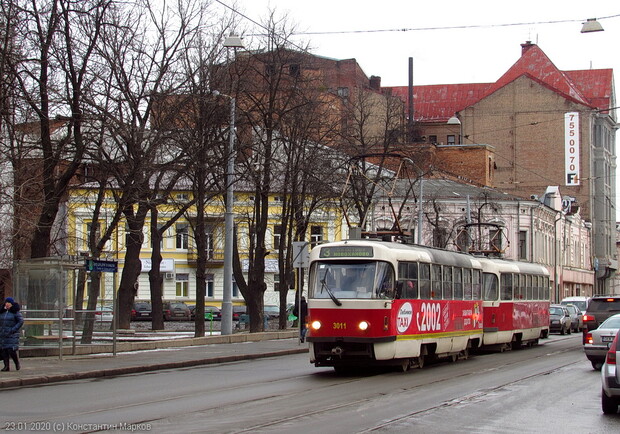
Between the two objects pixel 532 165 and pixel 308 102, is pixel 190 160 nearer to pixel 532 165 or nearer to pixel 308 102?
pixel 308 102

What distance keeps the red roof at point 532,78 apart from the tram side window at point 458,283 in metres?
65.3

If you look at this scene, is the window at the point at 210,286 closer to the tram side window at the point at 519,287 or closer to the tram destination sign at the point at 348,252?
the tram side window at the point at 519,287

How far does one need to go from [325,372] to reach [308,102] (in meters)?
16.7

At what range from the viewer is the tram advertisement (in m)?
21.1

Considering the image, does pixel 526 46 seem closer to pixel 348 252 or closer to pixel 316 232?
pixel 316 232

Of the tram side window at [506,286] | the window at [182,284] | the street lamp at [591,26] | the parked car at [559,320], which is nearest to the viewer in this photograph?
the street lamp at [591,26]

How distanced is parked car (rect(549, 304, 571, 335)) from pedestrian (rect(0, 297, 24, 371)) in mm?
32095

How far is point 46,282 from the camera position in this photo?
2406 centimetres

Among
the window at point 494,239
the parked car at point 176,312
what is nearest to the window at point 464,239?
the window at point 494,239

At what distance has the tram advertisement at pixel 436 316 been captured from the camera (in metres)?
21.1

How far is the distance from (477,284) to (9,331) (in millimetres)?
13326

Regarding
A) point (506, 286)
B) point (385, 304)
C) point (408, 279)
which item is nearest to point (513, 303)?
point (506, 286)

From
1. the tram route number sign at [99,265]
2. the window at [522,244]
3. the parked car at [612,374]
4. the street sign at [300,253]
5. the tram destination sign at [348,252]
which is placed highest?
the window at [522,244]

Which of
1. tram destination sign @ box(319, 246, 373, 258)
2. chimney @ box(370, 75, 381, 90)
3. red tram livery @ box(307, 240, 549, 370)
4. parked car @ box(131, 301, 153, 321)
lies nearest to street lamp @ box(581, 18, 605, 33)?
red tram livery @ box(307, 240, 549, 370)
